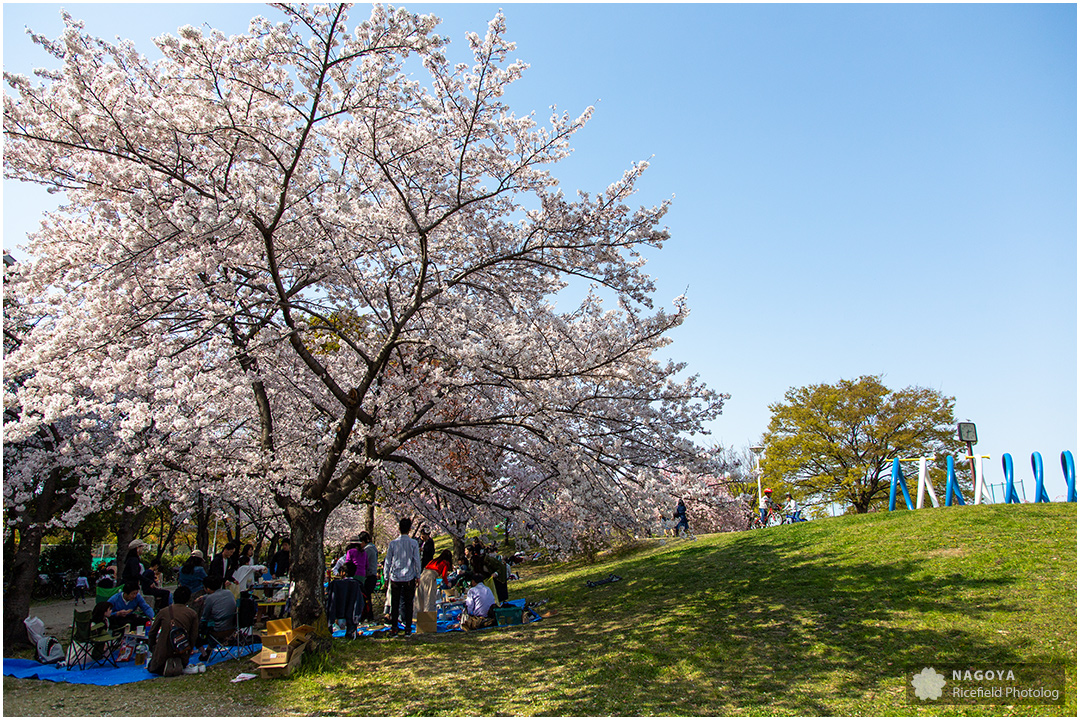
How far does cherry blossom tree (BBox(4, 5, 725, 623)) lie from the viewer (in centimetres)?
588

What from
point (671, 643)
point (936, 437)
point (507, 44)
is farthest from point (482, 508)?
point (936, 437)

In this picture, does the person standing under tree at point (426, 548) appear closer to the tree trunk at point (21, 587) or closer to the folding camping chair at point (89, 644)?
the folding camping chair at point (89, 644)

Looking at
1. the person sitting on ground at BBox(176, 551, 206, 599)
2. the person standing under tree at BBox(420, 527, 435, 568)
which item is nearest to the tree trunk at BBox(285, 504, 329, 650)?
the person sitting on ground at BBox(176, 551, 206, 599)

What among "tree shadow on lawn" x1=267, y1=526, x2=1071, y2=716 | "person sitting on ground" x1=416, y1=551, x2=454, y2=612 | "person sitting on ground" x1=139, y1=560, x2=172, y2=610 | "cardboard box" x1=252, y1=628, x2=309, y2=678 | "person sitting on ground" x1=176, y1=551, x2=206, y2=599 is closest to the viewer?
"tree shadow on lawn" x1=267, y1=526, x2=1071, y2=716

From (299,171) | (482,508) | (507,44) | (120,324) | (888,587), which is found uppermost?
(507,44)

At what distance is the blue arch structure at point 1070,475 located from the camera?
42.1 ft

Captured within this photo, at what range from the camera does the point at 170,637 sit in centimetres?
670

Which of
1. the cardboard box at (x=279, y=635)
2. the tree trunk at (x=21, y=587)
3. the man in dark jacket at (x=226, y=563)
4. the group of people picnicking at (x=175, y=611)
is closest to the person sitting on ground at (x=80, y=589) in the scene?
the man in dark jacket at (x=226, y=563)

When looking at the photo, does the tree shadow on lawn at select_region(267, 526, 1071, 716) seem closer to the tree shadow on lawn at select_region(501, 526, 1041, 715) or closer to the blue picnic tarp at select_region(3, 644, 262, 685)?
the tree shadow on lawn at select_region(501, 526, 1041, 715)

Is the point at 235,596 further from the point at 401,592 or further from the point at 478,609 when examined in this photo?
the point at 478,609

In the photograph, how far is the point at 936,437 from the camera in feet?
82.6

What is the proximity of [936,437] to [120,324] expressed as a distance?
28.6 metres

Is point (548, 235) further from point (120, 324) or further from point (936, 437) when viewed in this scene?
point (936, 437)

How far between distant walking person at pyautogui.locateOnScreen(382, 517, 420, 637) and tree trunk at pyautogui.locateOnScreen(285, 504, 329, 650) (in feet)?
2.97
